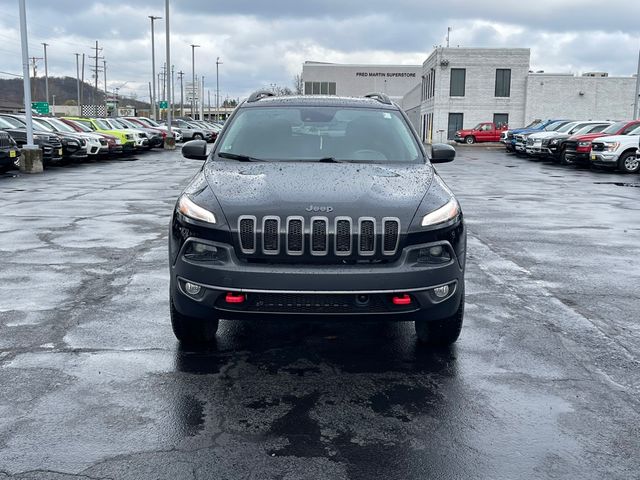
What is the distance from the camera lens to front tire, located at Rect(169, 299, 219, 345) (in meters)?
4.68

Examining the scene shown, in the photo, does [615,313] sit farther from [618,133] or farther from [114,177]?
[618,133]

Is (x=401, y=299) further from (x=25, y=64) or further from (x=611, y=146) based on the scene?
(x=611, y=146)

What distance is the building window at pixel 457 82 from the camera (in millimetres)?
56281

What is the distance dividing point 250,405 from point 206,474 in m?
0.79

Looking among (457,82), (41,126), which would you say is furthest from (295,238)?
(457,82)

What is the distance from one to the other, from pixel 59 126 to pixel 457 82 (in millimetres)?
37251

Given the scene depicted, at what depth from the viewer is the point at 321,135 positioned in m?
5.70

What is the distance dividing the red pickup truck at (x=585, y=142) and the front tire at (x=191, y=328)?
22566mm

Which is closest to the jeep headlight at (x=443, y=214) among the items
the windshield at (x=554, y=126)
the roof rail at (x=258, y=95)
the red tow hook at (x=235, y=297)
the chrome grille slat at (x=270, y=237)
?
the chrome grille slat at (x=270, y=237)

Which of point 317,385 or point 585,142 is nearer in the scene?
point 317,385

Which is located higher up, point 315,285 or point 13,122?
point 13,122

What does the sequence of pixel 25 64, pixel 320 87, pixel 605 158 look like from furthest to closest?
pixel 320 87 < pixel 605 158 < pixel 25 64

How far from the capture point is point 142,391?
409cm

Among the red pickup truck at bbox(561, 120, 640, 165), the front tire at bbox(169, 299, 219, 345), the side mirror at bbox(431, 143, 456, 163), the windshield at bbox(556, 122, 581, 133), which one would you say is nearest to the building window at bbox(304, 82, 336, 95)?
the windshield at bbox(556, 122, 581, 133)
